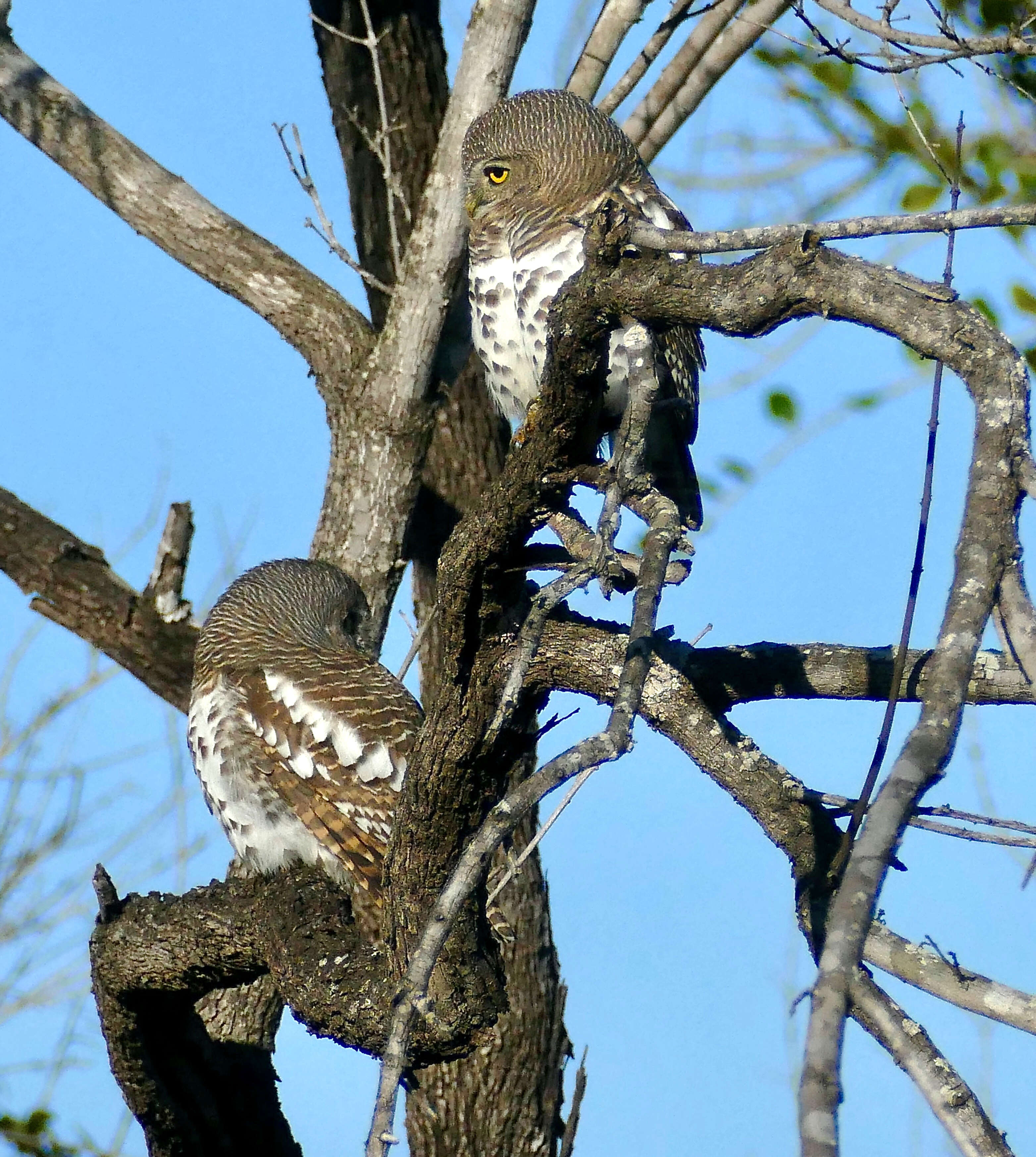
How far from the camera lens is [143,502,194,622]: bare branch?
4688mm

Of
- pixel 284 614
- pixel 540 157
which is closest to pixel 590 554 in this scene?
pixel 284 614

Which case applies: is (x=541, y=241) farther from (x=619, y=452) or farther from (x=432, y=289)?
(x=619, y=452)

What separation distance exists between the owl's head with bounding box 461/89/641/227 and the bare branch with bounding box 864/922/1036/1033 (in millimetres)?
2648

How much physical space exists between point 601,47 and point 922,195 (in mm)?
2101

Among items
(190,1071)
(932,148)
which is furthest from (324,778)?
(932,148)

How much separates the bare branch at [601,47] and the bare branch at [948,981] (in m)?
3.76

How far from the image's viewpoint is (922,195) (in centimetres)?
341

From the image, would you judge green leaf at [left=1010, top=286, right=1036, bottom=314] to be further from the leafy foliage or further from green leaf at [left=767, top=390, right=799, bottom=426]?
the leafy foliage

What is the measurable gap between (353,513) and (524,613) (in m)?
2.39

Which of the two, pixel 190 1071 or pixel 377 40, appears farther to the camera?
pixel 377 40

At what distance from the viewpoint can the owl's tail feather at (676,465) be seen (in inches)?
147

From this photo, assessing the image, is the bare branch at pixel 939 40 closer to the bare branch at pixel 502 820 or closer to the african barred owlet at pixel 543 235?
the african barred owlet at pixel 543 235

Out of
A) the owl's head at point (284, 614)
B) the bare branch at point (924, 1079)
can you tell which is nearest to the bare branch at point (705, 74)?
the owl's head at point (284, 614)

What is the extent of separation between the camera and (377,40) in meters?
4.92
